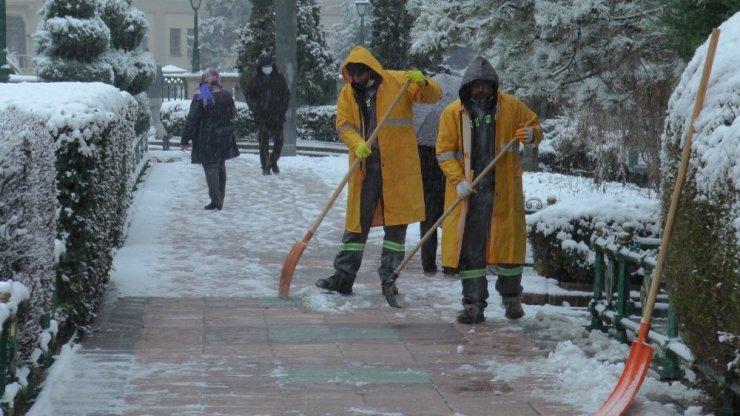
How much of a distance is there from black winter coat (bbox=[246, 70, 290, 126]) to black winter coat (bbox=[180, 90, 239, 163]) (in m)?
3.66

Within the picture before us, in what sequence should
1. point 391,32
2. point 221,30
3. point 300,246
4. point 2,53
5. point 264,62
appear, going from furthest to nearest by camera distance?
point 221,30 → point 391,32 → point 264,62 → point 2,53 → point 300,246

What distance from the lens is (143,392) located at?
6.28m

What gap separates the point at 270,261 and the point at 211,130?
4.04m

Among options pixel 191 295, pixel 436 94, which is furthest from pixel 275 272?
pixel 436 94

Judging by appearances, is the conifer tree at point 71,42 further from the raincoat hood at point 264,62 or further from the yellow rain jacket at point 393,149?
the yellow rain jacket at point 393,149

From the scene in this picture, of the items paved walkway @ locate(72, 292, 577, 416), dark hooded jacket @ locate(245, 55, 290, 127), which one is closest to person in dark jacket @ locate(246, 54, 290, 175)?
dark hooded jacket @ locate(245, 55, 290, 127)

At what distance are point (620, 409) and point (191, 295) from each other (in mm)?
4183

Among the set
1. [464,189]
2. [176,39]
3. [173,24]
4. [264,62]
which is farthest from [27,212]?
[176,39]

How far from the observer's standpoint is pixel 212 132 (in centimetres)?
1458

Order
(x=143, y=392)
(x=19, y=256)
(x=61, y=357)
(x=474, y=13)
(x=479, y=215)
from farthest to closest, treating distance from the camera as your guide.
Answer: (x=474, y=13) → (x=479, y=215) → (x=61, y=357) → (x=143, y=392) → (x=19, y=256)

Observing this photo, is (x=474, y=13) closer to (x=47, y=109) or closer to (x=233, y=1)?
(x=47, y=109)

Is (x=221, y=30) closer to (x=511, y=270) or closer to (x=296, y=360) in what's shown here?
(x=511, y=270)

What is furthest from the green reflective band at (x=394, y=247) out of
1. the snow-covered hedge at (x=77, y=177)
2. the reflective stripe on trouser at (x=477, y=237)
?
the snow-covered hedge at (x=77, y=177)

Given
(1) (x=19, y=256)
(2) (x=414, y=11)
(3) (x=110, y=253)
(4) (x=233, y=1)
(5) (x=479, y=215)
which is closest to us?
(1) (x=19, y=256)
